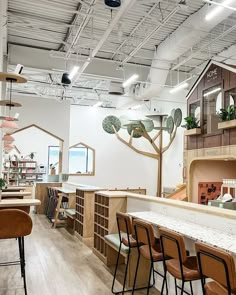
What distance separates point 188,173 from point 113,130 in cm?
726

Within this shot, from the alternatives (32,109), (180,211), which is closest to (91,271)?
(180,211)

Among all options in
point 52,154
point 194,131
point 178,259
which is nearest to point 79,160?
point 52,154

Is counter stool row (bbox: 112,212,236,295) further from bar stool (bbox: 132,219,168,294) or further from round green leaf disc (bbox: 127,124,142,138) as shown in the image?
round green leaf disc (bbox: 127,124,142,138)

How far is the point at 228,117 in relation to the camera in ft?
19.2

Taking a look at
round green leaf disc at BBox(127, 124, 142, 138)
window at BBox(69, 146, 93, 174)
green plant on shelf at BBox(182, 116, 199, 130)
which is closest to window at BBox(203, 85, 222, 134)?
green plant on shelf at BBox(182, 116, 199, 130)

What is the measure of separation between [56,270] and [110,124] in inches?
400

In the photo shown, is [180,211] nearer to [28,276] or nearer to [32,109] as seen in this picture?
[28,276]

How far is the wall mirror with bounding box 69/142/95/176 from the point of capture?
13748 mm

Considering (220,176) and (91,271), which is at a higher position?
(220,176)

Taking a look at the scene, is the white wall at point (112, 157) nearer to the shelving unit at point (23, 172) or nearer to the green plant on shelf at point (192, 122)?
the shelving unit at point (23, 172)

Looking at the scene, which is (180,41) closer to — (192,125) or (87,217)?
(192,125)

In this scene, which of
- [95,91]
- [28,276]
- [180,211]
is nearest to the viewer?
[180,211]

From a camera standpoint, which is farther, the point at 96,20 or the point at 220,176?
the point at 220,176

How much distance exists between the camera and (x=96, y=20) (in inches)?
269
